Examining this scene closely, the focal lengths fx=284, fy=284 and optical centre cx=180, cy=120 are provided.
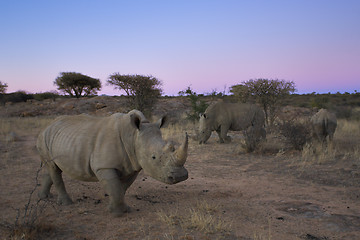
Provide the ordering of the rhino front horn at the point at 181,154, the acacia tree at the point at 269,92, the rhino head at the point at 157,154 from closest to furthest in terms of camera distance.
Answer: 1. the rhino front horn at the point at 181,154
2. the rhino head at the point at 157,154
3. the acacia tree at the point at 269,92

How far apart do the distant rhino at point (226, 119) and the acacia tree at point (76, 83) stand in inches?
1173

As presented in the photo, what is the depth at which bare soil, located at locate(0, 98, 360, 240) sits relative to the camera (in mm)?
3586

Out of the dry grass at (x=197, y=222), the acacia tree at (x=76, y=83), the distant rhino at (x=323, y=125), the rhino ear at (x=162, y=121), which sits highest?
the acacia tree at (x=76, y=83)

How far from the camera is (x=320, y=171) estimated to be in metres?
7.01

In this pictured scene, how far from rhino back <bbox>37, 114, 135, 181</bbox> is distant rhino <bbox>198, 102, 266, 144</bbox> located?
302 inches

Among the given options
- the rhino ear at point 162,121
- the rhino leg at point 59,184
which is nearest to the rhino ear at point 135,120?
the rhino ear at point 162,121

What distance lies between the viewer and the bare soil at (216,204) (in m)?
3.59

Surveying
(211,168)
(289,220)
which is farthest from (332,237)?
(211,168)

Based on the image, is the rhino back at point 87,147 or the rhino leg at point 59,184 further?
the rhino leg at point 59,184

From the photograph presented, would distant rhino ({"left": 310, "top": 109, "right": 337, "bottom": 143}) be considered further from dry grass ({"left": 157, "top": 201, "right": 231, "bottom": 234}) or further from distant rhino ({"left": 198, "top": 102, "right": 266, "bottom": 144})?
dry grass ({"left": 157, "top": 201, "right": 231, "bottom": 234})

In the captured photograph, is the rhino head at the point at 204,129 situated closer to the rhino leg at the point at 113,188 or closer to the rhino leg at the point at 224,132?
the rhino leg at the point at 224,132

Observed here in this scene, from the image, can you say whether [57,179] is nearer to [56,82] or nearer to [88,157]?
[88,157]

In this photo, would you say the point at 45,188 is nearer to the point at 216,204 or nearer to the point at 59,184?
the point at 59,184

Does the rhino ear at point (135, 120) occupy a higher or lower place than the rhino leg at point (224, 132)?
higher
